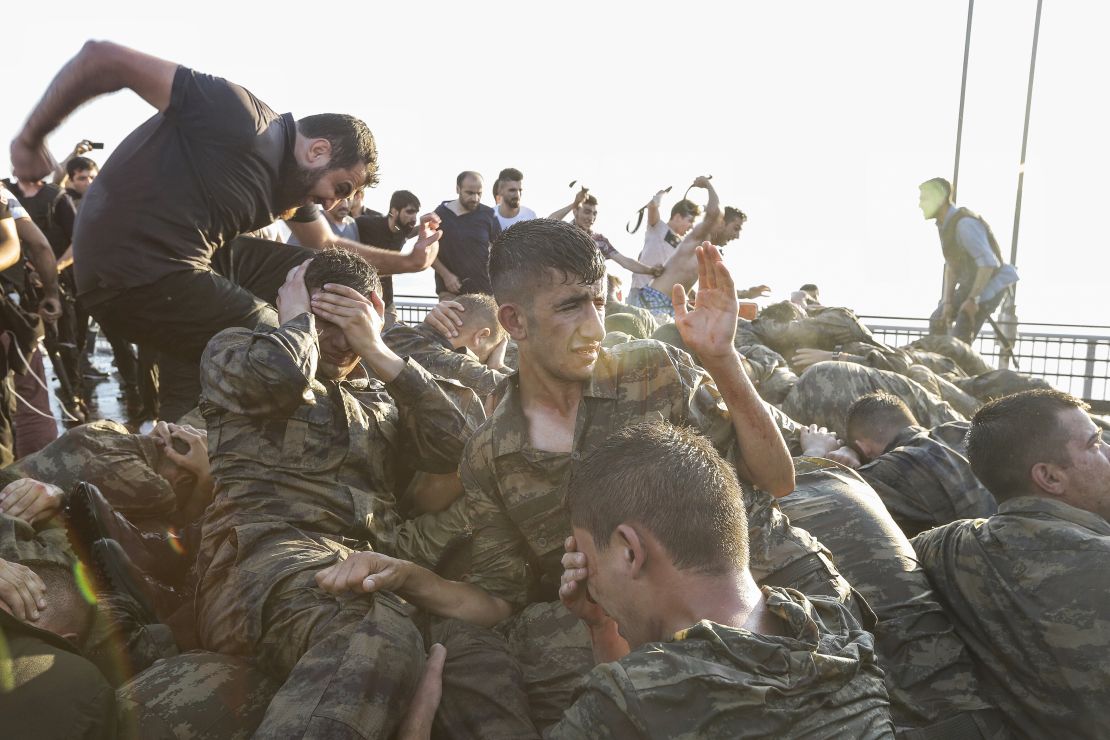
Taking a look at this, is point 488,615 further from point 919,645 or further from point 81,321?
point 81,321

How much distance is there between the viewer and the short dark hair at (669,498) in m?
1.80

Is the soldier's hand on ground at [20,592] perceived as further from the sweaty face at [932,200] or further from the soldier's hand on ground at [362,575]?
the sweaty face at [932,200]

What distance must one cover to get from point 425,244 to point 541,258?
175 centimetres

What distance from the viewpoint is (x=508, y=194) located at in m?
8.79

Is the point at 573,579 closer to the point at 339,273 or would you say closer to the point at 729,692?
the point at 729,692

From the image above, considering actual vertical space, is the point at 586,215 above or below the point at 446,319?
above

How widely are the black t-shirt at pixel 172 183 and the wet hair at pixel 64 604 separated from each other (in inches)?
44.7

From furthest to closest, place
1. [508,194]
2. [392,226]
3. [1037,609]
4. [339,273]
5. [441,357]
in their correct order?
1. [508,194]
2. [392,226]
3. [441,357]
4. [339,273]
5. [1037,609]

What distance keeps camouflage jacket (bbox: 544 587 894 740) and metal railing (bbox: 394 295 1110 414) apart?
954cm

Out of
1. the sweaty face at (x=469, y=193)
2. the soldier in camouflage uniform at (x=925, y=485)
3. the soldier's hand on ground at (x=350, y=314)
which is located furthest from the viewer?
the sweaty face at (x=469, y=193)

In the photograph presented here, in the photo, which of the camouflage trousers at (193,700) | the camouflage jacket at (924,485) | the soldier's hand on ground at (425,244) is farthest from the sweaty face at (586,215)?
the camouflage trousers at (193,700)

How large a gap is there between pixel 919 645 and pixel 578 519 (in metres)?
1.42

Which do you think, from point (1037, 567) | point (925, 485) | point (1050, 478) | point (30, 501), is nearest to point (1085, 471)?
point (1050, 478)

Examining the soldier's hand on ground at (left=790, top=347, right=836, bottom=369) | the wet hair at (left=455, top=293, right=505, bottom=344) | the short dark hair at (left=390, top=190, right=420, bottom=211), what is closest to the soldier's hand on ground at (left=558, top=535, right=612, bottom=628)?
the wet hair at (left=455, top=293, right=505, bottom=344)
